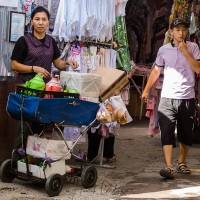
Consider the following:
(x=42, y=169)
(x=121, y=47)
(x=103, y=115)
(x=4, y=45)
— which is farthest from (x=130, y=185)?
(x=121, y=47)

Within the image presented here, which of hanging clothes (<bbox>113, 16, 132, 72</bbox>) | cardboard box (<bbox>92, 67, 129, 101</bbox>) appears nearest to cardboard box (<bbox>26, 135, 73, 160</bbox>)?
cardboard box (<bbox>92, 67, 129, 101</bbox>)

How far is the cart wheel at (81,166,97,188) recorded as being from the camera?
5.65m

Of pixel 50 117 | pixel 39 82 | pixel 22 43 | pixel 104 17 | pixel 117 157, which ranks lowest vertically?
pixel 117 157

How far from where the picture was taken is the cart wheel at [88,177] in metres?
5.65

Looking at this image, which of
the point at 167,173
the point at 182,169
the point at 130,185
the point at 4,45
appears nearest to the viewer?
the point at 130,185

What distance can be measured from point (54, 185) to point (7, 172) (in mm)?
697

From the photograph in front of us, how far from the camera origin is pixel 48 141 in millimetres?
5391

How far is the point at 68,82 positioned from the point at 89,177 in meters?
1.07

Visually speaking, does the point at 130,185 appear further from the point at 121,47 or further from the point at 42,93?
the point at 121,47

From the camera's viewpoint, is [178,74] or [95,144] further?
[95,144]

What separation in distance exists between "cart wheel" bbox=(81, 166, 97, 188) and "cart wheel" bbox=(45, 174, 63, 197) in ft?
1.07

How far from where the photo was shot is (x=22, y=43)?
596cm

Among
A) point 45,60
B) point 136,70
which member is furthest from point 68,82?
point 136,70

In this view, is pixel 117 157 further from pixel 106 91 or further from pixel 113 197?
pixel 113 197
